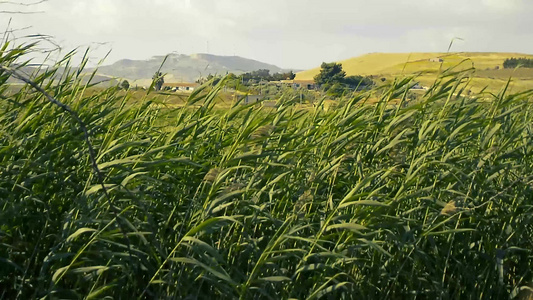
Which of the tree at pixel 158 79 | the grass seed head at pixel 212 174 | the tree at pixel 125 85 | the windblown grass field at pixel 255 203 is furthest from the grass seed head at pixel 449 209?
the tree at pixel 125 85

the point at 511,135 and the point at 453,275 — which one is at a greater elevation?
the point at 511,135

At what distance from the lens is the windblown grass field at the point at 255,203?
381 cm

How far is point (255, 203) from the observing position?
4.31 metres

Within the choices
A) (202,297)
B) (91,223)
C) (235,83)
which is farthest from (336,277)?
(235,83)

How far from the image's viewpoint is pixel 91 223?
3.71 m

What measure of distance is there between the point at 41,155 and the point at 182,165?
0.90 metres

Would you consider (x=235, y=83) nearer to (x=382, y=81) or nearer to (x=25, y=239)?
(x=382, y=81)

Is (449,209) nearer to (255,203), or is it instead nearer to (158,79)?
(255,203)

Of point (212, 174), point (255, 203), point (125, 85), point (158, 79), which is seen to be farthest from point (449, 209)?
point (125, 85)

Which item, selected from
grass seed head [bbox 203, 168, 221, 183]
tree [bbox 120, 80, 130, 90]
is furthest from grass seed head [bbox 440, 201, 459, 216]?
tree [bbox 120, 80, 130, 90]

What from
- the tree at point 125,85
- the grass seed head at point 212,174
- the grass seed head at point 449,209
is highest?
the tree at point 125,85

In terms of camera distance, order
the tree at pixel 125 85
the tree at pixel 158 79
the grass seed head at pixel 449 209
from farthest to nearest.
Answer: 1. the tree at pixel 125 85
2. the tree at pixel 158 79
3. the grass seed head at pixel 449 209

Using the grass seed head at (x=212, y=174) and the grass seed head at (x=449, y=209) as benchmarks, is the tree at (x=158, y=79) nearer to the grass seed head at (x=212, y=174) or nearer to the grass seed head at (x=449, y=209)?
the grass seed head at (x=212, y=174)

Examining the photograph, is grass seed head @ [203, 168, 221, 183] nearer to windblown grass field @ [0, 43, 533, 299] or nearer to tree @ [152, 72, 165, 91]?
windblown grass field @ [0, 43, 533, 299]
